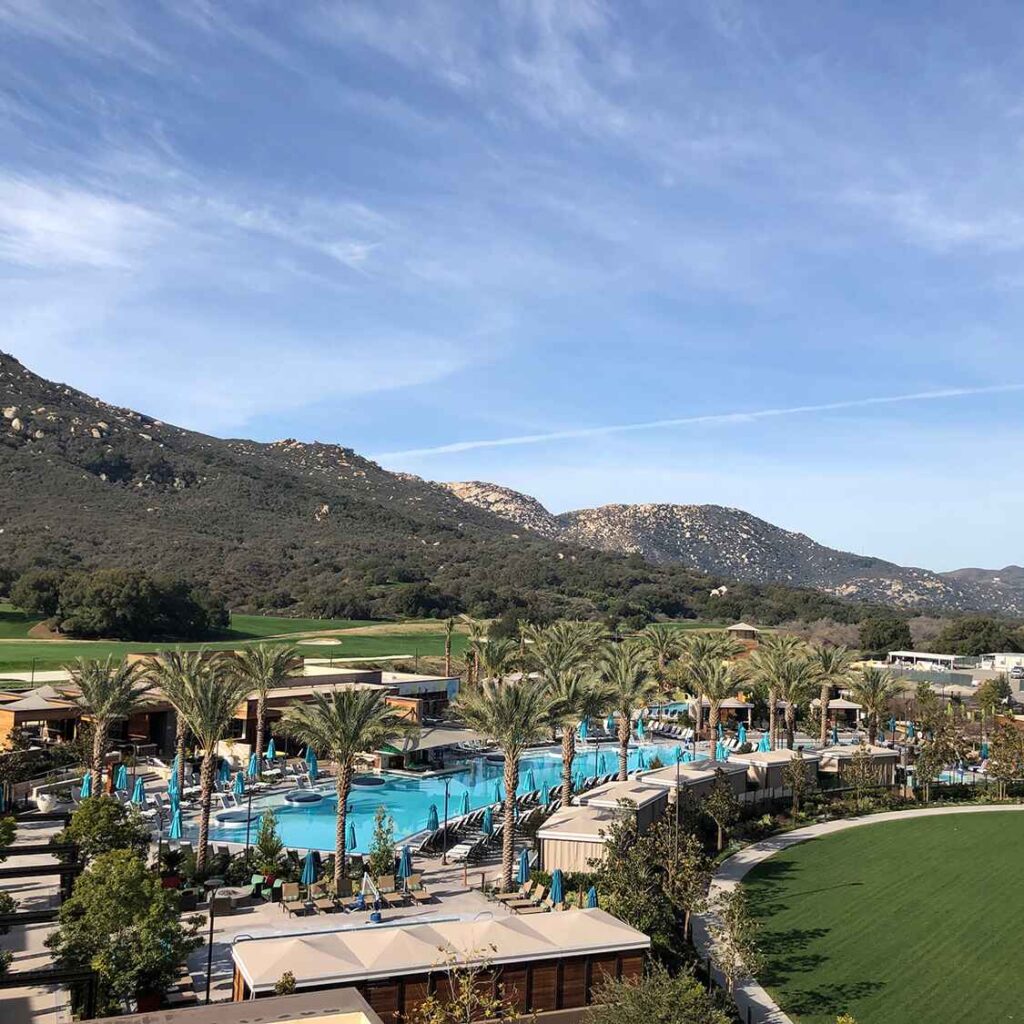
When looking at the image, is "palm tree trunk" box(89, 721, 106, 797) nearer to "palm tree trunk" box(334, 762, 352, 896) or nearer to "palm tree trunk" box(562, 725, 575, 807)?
"palm tree trunk" box(334, 762, 352, 896)

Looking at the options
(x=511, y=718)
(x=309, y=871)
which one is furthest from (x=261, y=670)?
(x=511, y=718)

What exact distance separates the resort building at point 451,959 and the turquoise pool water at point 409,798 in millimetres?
15500

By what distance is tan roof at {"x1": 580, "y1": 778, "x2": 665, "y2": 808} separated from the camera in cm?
3155

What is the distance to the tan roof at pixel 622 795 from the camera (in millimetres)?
31547

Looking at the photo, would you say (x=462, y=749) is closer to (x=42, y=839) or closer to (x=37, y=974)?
(x=42, y=839)

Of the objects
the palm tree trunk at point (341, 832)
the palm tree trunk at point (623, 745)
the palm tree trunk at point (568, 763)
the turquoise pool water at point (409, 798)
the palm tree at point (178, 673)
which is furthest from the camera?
the palm tree trunk at point (623, 745)

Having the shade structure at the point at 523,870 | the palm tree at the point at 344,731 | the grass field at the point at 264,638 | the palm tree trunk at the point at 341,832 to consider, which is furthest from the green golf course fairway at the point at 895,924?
the grass field at the point at 264,638

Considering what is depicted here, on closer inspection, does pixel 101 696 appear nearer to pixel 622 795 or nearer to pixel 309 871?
pixel 309 871

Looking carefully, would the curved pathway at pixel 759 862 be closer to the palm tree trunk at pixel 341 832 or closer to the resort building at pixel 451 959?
the resort building at pixel 451 959

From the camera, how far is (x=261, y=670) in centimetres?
4281

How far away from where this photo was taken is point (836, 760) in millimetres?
43406

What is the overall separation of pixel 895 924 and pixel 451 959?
1493 centimetres

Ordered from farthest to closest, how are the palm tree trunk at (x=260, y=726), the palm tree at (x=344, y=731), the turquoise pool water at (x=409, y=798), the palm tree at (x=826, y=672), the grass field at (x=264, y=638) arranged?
the grass field at (x=264, y=638) < the palm tree at (x=826, y=672) < the palm tree trunk at (x=260, y=726) < the turquoise pool water at (x=409, y=798) < the palm tree at (x=344, y=731)

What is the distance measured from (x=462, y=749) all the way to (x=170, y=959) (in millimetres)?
33615
